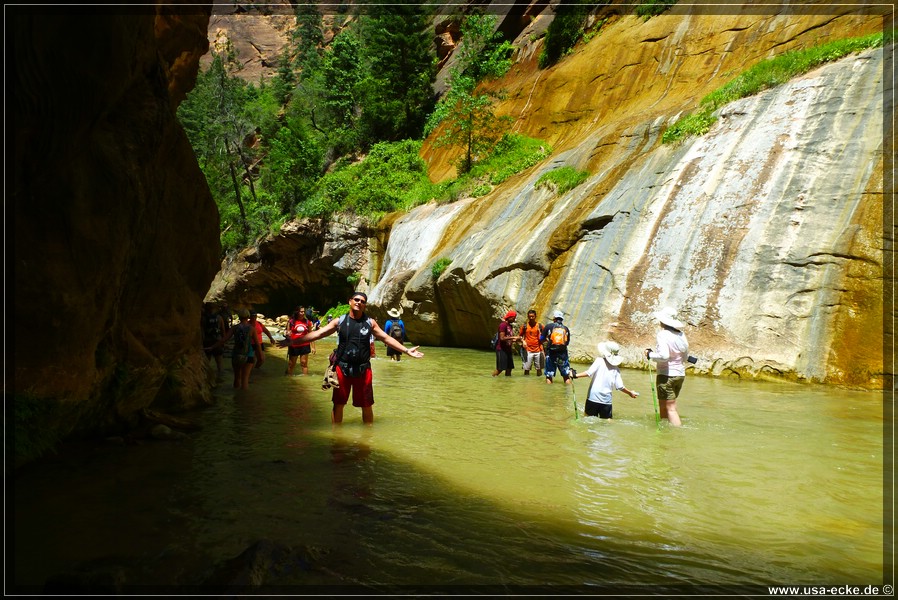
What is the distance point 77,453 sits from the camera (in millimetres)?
5867

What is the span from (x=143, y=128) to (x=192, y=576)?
15.0 ft

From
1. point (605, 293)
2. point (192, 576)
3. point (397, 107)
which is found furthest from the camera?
point (397, 107)

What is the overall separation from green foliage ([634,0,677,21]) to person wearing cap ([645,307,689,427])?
20622 mm

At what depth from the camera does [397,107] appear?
1420 inches

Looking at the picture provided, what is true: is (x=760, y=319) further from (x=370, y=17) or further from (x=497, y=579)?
(x=370, y=17)

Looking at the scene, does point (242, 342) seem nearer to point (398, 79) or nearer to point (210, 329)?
point (210, 329)

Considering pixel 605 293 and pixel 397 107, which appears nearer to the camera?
pixel 605 293

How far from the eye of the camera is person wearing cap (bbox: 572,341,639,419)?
7590 mm

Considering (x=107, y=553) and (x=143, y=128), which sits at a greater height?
(x=143, y=128)

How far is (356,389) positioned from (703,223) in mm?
9729

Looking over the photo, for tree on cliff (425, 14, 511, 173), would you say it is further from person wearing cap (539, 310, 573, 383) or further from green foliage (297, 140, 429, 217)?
person wearing cap (539, 310, 573, 383)

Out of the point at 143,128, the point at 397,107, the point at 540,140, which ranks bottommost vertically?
the point at 143,128

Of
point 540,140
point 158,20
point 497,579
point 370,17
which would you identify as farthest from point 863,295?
point 370,17

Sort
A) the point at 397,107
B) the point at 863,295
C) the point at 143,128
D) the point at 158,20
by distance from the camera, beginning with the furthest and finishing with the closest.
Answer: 1. the point at 397,107
2. the point at 863,295
3. the point at 158,20
4. the point at 143,128
